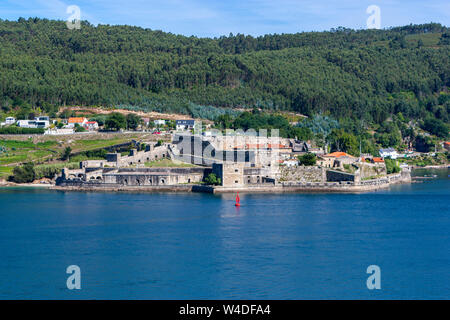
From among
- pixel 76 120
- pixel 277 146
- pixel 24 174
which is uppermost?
pixel 76 120

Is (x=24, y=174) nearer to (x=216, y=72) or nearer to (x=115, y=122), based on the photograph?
(x=115, y=122)

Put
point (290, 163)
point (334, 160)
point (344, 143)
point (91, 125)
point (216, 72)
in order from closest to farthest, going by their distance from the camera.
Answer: point (290, 163), point (334, 160), point (344, 143), point (91, 125), point (216, 72)

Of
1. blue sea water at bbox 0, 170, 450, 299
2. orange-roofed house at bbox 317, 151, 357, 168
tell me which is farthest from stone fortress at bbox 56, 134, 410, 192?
blue sea water at bbox 0, 170, 450, 299

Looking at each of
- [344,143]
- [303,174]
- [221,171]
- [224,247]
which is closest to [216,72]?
[344,143]

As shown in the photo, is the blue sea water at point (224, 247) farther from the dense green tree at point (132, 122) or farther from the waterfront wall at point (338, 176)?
the dense green tree at point (132, 122)

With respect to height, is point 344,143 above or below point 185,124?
below

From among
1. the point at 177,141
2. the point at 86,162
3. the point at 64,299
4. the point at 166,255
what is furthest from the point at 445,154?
the point at 64,299
